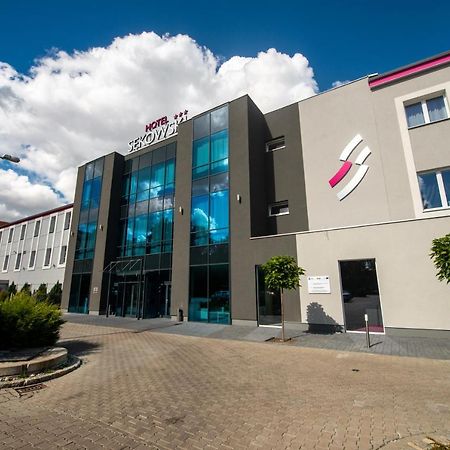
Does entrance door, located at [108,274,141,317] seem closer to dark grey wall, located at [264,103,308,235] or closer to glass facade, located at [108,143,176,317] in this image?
glass facade, located at [108,143,176,317]

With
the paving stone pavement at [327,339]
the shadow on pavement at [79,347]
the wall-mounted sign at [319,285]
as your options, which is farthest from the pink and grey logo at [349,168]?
the shadow on pavement at [79,347]

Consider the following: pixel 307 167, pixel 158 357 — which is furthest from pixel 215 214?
pixel 158 357

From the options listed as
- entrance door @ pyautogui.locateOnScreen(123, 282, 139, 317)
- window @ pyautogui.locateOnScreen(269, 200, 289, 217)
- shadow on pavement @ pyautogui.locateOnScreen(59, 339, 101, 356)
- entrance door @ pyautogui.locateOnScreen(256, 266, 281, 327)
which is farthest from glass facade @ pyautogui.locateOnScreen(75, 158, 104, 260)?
entrance door @ pyautogui.locateOnScreen(256, 266, 281, 327)

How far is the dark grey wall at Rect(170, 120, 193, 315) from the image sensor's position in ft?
63.0

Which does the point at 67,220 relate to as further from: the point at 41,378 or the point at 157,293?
the point at 41,378

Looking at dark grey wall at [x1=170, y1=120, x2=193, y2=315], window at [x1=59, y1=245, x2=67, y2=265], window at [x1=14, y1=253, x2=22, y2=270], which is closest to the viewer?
dark grey wall at [x1=170, y1=120, x2=193, y2=315]

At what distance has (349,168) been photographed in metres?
15.9

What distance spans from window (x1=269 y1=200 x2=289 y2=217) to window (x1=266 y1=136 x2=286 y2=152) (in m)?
3.83

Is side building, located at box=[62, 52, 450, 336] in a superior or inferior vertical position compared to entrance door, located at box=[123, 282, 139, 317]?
superior

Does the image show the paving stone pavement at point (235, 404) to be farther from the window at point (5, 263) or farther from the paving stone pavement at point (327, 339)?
the window at point (5, 263)

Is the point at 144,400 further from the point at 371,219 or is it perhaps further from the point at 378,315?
the point at 371,219

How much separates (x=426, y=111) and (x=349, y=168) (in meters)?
4.44

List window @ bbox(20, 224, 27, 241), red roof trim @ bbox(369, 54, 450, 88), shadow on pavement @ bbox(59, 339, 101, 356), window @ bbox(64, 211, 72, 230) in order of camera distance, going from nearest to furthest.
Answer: shadow on pavement @ bbox(59, 339, 101, 356), red roof trim @ bbox(369, 54, 450, 88), window @ bbox(64, 211, 72, 230), window @ bbox(20, 224, 27, 241)

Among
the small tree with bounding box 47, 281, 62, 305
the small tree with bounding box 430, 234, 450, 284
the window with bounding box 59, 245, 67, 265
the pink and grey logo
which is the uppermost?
the pink and grey logo
